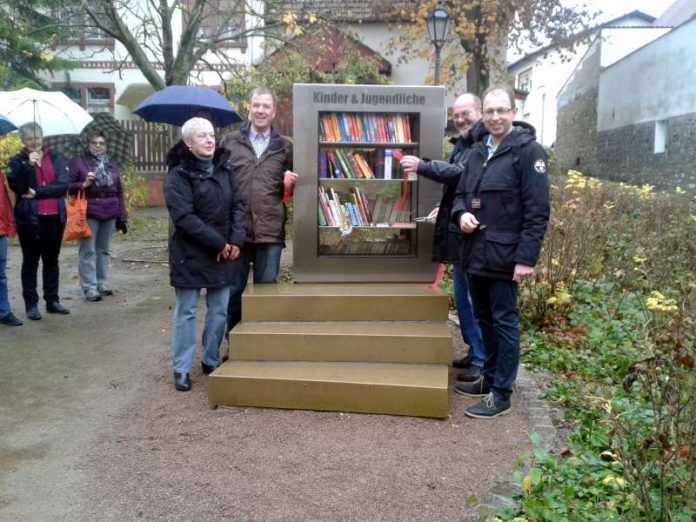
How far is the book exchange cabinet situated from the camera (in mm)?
5539

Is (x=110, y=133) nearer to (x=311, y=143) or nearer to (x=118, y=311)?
(x=118, y=311)

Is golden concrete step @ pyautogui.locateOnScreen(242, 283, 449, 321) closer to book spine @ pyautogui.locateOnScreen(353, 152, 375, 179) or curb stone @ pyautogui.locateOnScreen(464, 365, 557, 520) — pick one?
curb stone @ pyautogui.locateOnScreen(464, 365, 557, 520)

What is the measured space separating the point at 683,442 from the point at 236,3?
8387 mm

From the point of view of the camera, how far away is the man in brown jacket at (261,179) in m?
5.28

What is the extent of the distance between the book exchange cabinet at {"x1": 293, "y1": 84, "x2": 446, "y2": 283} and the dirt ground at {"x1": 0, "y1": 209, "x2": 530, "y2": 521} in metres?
1.20

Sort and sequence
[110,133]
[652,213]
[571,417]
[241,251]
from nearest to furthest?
1. [571,417]
2. [241,251]
3. [652,213]
4. [110,133]

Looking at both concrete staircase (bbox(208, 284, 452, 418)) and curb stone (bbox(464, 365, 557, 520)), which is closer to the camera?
curb stone (bbox(464, 365, 557, 520))

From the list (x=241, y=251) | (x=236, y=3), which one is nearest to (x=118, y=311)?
(x=241, y=251)

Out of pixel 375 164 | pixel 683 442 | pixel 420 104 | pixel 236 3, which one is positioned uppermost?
pixel 236 3

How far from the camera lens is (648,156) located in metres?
20.1

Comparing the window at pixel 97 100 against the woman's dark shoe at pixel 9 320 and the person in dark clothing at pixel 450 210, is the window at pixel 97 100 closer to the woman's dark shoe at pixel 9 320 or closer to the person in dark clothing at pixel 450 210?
the woman's dark shoe at pixel 9 320

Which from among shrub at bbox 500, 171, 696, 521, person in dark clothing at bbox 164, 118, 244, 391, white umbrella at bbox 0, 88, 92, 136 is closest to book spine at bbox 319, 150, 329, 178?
person in dark clothing at bbox 164, 118, 244, 391

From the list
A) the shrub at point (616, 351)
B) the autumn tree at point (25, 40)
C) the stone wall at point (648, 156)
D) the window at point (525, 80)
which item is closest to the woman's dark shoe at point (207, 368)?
the shrub at point (616, 351)

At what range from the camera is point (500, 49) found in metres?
Answer: 20.0
